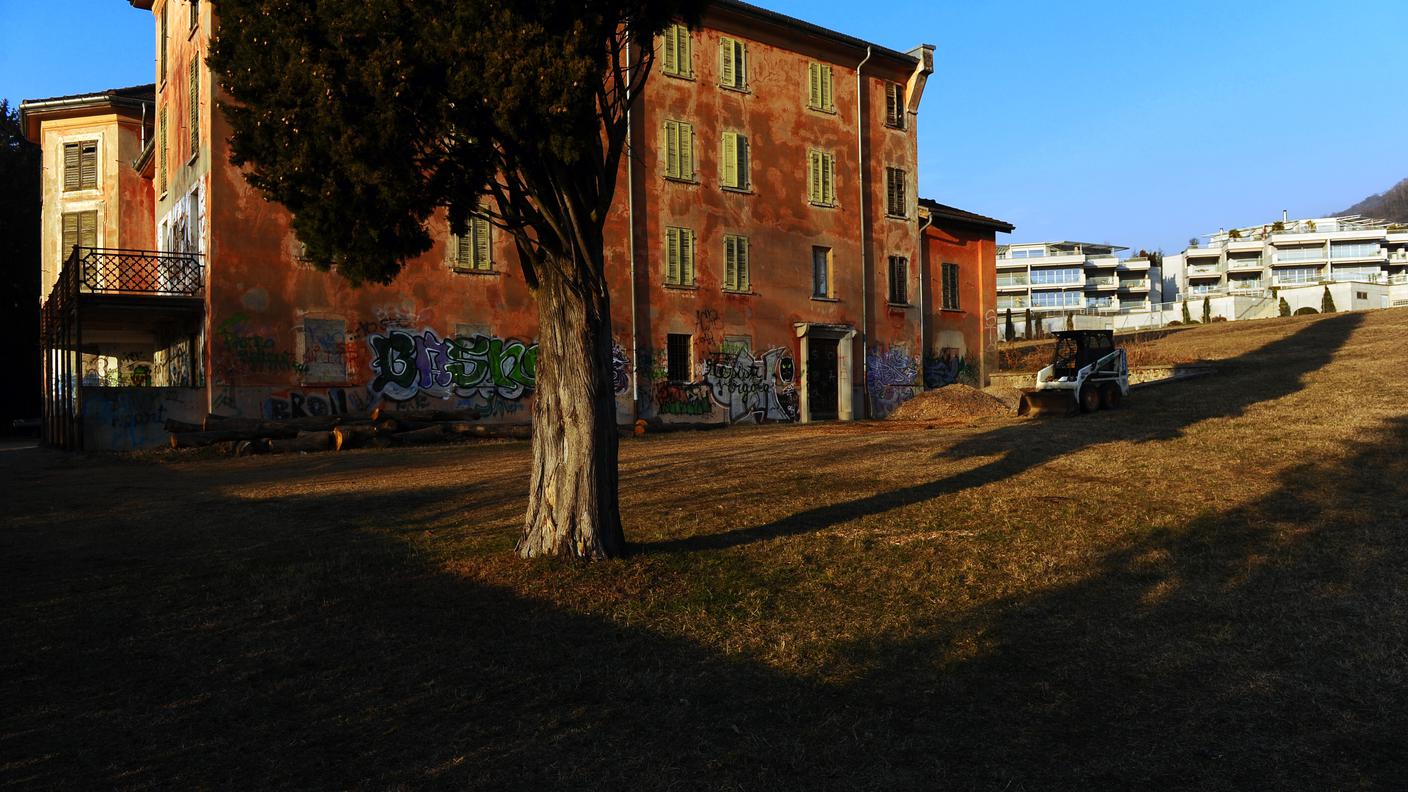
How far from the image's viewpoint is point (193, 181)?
21.9m

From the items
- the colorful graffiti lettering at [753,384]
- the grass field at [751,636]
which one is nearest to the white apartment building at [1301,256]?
the colorful graffiti lettering at [753,384]

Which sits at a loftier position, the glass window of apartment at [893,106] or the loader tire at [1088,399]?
the glass window of apartment at [893,106]

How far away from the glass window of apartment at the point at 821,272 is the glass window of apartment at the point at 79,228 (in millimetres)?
21452

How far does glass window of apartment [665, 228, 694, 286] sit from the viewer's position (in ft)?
85.5

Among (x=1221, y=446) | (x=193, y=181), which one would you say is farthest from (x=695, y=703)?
(x=193, y=181)

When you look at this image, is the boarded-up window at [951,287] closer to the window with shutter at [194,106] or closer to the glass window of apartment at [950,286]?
the glass window of apartment at [950,286]

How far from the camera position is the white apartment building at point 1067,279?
11331 centimetres

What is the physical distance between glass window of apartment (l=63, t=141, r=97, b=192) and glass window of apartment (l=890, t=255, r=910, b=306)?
24481 millimetres

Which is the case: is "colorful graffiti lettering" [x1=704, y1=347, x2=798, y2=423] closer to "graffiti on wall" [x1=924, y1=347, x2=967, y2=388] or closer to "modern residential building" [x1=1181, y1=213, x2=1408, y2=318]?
"graffiti on wall" [x1=924, y1=347, x2=967, y2=388]

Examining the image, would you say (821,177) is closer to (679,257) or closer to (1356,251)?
(679,257)

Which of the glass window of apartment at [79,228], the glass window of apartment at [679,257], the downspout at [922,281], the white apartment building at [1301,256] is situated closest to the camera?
the glass window of apartment at [679,257]

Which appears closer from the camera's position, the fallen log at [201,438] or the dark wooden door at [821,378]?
the fallen log at [201,438]

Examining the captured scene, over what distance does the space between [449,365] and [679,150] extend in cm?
879

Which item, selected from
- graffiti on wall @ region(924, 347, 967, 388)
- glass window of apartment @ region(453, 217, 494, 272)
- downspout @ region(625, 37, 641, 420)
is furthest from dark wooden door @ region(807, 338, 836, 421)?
glass window of apartment @ region(453, 217, 494, 272)
